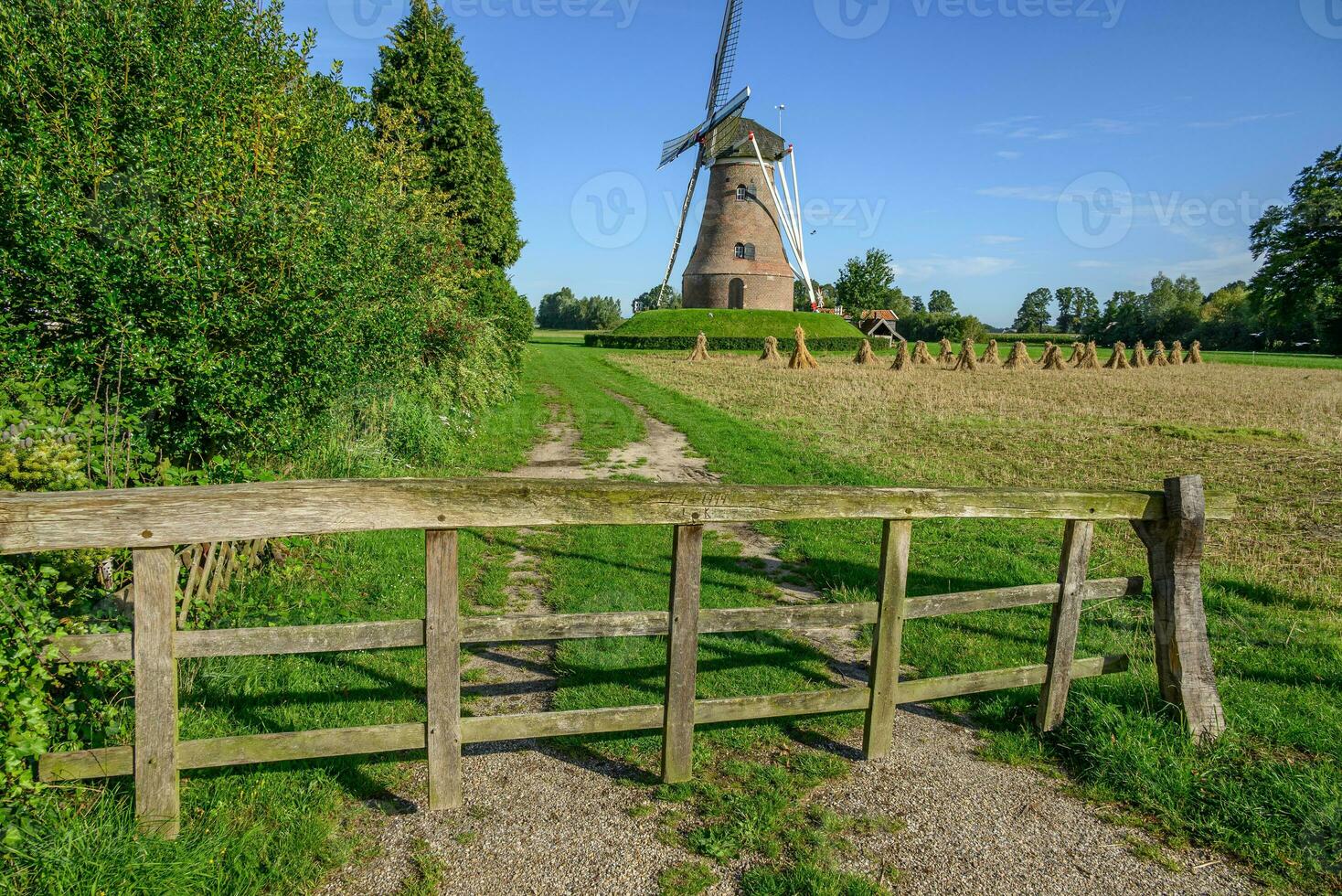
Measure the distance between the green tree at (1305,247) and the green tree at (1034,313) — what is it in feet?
368

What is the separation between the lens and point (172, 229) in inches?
198

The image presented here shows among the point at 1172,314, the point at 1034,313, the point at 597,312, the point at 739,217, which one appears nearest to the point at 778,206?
the point at 739,217

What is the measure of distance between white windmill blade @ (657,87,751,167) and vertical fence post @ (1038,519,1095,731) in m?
55.3

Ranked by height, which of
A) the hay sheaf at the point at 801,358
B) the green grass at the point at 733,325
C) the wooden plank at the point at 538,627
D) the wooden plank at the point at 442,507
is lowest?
the wooden plank at the point at 538,627

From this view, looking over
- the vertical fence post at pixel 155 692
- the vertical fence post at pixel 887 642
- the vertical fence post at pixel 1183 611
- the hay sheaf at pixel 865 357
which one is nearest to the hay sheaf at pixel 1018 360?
the hay sheaf at pixel 865 357


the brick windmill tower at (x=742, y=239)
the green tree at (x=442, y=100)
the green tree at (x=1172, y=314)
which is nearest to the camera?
the green tree at (x=442, y=100)

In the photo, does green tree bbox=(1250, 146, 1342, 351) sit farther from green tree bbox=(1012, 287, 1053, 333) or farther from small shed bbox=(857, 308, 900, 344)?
green tree bbox=(1012, 287, 1053, 333)

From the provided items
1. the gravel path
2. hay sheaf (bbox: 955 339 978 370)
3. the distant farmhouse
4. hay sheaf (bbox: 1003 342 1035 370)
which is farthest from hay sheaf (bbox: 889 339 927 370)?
the distant farmhouse

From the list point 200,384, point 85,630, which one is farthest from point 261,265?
point 85,630

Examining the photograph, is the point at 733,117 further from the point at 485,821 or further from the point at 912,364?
the point at 485,821

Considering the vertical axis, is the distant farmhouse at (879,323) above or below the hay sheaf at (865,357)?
above

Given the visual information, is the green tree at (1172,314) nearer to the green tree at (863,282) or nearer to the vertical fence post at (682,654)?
the green tree at (863,282)

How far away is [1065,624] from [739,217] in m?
55.2

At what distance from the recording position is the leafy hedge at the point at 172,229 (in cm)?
478
